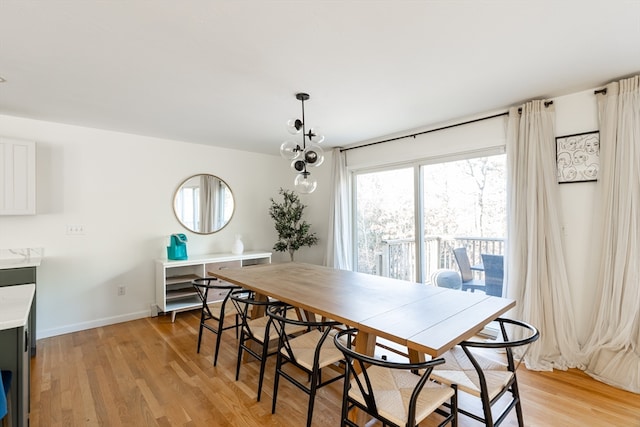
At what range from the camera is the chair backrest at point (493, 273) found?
321 centimetres

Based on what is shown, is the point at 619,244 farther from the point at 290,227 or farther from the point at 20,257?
the point at 20,257

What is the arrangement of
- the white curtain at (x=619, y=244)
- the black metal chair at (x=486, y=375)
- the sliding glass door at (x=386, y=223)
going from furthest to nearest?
the sliding glass door at (x=386, y=223) → the white curtain at (x=619, y=244) → the black metal chair at (x=486, y=375)

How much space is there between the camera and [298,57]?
2.04 metres

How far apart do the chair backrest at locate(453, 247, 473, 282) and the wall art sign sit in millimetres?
1170

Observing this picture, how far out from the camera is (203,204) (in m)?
4.45

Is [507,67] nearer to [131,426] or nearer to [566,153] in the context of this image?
[566,153]

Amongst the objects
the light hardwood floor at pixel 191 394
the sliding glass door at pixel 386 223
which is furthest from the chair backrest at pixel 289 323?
the sliding glass door at pixel 386 223

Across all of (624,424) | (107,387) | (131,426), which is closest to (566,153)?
(624,424)

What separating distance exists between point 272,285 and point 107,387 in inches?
56.5

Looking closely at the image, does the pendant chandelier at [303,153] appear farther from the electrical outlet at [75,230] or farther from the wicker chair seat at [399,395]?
the electrical outlet at [75,230]

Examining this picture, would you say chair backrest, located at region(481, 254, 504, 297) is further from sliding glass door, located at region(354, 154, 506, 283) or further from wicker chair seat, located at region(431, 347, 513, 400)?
wicker chair seat, located at region(431, 347, 513, 400)

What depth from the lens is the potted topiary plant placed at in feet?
15.6

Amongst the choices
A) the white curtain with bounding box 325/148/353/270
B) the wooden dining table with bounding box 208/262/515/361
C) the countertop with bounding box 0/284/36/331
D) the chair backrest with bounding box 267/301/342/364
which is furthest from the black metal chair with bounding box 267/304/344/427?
the white curtain with bounding box 325/148/353/270

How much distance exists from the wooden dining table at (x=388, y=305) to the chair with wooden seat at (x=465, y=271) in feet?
4.63
